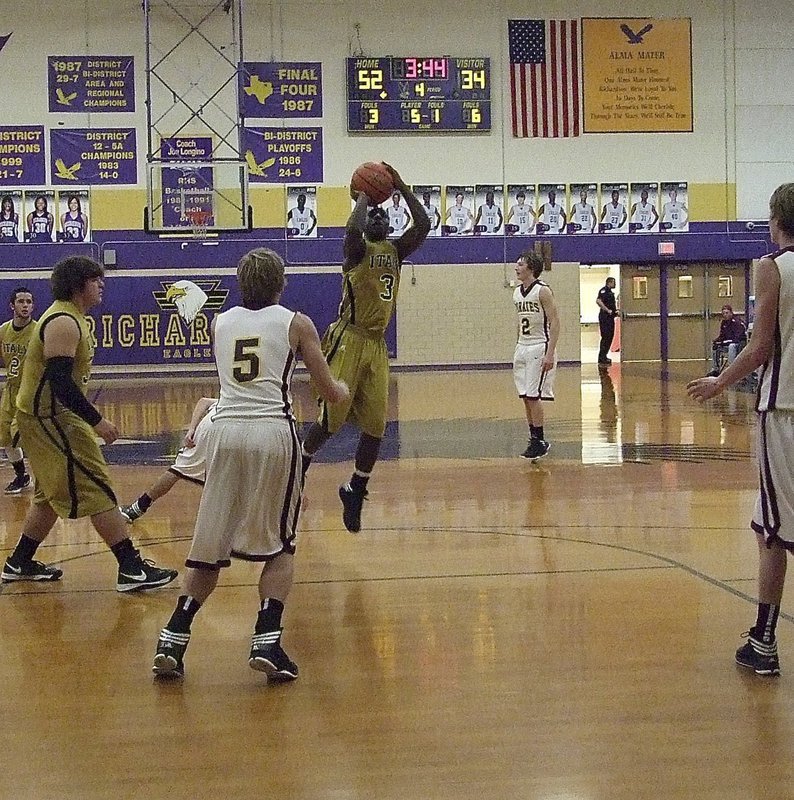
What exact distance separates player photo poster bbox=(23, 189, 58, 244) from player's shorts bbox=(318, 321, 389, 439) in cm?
1822

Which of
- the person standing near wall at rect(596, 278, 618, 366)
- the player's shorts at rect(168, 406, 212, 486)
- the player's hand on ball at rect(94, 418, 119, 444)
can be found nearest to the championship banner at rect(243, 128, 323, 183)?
the person standing near wall at rect(596, 278, 618, 366)

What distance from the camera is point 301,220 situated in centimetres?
2397

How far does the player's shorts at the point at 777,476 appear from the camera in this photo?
12.8 ft

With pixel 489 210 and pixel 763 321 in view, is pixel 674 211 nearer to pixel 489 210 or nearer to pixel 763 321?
pixel 489 210

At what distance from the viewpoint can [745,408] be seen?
1402 centimetres

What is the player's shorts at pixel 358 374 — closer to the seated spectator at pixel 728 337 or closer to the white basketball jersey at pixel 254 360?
the white basketball jersey at pixel 254 360

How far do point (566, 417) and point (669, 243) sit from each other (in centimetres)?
1262

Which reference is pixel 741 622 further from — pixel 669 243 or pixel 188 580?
pixel 669 243

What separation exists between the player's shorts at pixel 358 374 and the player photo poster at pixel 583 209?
1860cm

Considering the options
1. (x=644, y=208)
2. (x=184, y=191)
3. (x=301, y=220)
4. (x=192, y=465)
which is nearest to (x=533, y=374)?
(x=192, y=465)

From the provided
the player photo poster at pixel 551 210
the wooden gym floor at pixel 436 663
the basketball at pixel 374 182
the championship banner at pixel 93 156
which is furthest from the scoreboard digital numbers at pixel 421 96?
the basketball at pixel 374 182

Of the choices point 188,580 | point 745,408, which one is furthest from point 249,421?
point 745,408

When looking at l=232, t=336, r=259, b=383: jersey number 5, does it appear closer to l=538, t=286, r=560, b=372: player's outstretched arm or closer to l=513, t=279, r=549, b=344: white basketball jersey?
l=538, t=286, r=560, b=372: player's outstretched arm

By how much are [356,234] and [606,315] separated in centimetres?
1847
